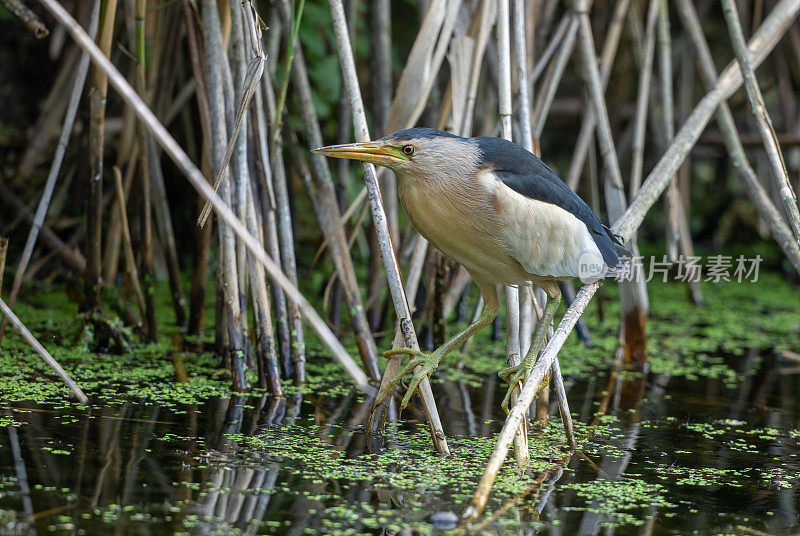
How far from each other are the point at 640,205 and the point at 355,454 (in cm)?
123

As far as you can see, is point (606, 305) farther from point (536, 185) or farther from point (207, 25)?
point (207, 25)

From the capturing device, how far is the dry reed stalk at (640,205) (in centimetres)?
165

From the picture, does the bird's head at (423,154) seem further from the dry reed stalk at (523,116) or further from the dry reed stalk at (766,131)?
the dry reed stalk at (766,131)

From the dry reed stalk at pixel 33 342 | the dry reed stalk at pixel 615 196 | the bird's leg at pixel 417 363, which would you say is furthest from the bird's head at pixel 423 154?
the dry reed stalk at pixel 615 196

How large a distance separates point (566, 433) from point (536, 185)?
2.40ft

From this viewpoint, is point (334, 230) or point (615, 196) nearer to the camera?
point (334, 230)

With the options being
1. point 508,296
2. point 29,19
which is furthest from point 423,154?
point 29,19

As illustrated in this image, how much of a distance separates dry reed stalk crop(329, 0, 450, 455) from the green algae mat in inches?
3.5

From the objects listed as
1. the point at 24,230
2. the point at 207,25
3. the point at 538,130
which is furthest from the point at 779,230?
the point at 24,230

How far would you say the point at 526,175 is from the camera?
7.27ft

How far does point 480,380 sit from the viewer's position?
3.13 m

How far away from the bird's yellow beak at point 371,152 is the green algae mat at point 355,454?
2.47 ft

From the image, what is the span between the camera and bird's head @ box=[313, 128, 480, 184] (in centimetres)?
214

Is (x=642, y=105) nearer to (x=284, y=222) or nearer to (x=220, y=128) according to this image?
(x=284, y=222)
